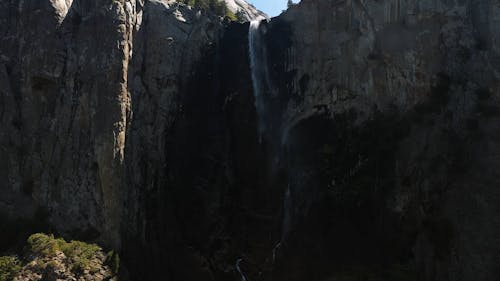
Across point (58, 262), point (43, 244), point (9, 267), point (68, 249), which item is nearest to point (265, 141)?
point (68, 249)

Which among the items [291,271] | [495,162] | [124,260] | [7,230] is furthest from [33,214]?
[495,162]

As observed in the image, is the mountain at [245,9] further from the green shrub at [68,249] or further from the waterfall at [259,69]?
the green shrub at [68,249]

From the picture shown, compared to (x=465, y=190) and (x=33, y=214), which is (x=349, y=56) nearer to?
(x=465, y=190)

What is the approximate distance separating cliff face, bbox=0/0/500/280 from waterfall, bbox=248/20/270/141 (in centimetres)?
20

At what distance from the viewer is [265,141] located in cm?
3108

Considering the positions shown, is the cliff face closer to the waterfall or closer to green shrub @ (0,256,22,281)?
the waterfall

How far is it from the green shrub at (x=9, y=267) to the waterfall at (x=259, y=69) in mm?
14773

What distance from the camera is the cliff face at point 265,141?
2572 centimetres

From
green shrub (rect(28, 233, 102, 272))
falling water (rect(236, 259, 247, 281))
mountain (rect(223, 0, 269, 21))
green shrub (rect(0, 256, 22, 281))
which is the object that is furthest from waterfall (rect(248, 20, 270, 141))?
mountain (rect(223, 0, 269, 21))

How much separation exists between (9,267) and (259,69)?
18.3 metres

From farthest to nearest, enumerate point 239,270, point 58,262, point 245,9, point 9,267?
point 245,9 < point 239,270 < point 58,262 < point 9,267

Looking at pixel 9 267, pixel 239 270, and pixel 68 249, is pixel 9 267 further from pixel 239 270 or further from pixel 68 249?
pixel 239 270

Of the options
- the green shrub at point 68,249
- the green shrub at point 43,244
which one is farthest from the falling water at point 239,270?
the green shrub at point 43,244

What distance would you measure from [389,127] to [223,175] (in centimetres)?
974
